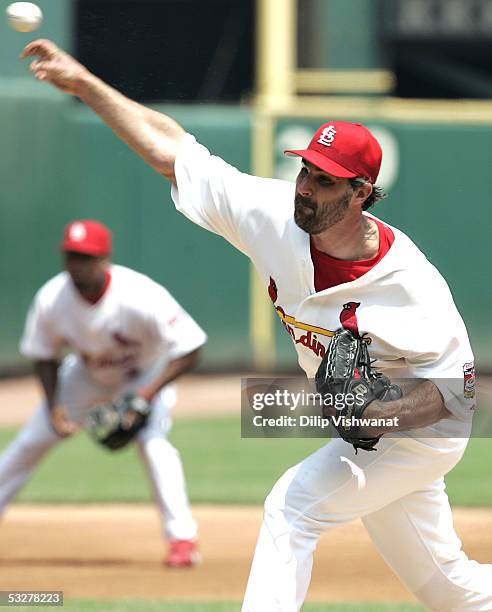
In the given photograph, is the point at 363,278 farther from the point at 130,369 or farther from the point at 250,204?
the point at 130,369

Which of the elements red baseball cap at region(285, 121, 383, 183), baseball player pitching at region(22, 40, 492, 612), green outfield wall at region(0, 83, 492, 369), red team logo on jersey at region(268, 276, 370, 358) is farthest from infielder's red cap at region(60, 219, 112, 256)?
green outfield wall at region(0, 83, 492, 369)

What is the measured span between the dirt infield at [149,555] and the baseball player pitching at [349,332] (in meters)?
1.66

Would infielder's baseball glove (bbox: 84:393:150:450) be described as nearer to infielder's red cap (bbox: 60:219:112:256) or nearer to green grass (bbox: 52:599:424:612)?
infielder's red cap (bbox: 60:219:112:256)

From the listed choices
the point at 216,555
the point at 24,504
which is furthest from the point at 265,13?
the point at 216,555

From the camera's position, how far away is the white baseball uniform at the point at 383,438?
12.3 ft

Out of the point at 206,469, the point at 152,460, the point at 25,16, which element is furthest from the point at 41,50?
the point at 206,469

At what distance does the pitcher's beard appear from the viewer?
382 cm

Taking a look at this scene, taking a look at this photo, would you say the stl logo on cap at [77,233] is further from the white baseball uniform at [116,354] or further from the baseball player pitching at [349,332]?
the baseball player pitching at [349,332]

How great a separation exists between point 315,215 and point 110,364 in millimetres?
3218

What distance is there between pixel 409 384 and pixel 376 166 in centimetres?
70

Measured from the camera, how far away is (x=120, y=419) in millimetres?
6340

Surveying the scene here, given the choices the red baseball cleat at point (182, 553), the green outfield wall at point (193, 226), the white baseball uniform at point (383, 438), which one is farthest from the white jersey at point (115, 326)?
the green outfield wall at point (193, 226)

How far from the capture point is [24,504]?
7949 millimetres

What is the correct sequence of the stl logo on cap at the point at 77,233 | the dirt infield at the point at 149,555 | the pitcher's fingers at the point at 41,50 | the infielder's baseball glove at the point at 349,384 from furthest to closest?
the stl logo on cap at the point at 77,233
the dirt infield at the point at 149,555
the pitcher's fingers at the point at 41,50
the infielder's baseball glove at the point at 349,384
